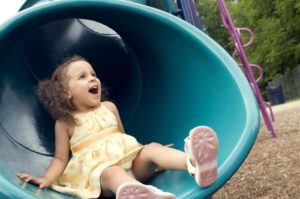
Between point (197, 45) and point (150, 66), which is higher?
point (197, 45)

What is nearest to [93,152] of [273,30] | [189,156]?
[189,156]

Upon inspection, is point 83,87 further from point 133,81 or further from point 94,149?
point 133,81

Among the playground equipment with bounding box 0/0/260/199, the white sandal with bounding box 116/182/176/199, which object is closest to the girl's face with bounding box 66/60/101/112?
the playground equipment with bounding box 0/0/260/199

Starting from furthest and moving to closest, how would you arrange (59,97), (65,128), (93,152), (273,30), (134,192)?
1. (273,30)
2. (59,97)
3. (65,128)
4. (93,152)
5. (134,192)

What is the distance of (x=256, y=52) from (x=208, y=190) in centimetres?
1391

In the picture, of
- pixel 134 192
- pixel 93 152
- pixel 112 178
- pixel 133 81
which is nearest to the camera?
pixel 134 192

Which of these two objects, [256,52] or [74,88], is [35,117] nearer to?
[74,88]

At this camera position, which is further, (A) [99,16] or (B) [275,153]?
(B) [275,153]

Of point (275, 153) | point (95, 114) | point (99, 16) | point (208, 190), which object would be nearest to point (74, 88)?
point (95, 114)

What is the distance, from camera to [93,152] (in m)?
2.10

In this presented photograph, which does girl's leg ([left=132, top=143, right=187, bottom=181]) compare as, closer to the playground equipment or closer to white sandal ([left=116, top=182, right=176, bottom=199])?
the playground equipment

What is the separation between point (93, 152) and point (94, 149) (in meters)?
0.02

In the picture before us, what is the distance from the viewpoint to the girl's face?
226 cm

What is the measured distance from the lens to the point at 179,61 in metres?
2.28
